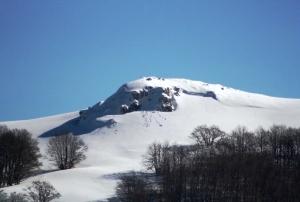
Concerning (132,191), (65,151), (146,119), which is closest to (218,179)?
(132,191)

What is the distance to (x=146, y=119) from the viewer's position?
16362 centimetres

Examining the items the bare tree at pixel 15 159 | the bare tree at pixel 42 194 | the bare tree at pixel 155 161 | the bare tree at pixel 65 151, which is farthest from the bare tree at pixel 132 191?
the bare tree at pixel 65 151

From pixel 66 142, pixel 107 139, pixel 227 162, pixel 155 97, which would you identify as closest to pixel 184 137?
pixel 107 139

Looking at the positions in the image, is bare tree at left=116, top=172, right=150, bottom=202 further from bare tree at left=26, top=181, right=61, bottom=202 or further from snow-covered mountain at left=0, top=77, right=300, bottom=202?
snow-covered mountain at left=0, top=77, right=300, bottom=202

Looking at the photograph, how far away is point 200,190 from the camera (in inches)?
3135

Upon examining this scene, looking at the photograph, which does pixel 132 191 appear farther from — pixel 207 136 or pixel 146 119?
pixel 146 119

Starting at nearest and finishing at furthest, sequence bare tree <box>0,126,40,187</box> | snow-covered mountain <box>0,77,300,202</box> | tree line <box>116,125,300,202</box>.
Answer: tree line <box>116,125,300,202</box> < bare tree <box>0,126,40,187</box> < snow-covered mountain <box>0,77,300,202</box>

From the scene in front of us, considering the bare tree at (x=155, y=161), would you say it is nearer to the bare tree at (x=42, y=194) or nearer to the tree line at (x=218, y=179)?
the tree line at (x=218, y=179)

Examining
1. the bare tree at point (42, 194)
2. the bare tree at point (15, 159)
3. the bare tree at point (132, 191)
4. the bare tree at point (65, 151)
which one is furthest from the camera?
the bare tree at point (65, 151)

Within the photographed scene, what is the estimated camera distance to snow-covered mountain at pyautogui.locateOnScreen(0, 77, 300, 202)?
133625 mm

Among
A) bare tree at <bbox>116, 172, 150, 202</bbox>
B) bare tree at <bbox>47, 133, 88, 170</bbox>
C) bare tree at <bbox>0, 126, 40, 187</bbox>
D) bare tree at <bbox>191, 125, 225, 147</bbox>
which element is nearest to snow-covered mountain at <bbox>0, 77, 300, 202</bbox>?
bare tree at <bbox>47, 133, 88, 170</bbox>

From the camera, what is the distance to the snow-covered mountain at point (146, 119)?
13362 cm

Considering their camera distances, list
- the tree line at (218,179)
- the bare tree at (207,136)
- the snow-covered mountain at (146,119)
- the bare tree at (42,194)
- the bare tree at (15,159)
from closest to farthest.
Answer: the bare tree at (42,194) < the tree line at (218,179) < the bare tree at (15,159) < the bare tree at (207,136) < the snow-covered mountain at (146,119)

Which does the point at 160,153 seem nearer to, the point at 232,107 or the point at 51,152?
the point at 51,152
